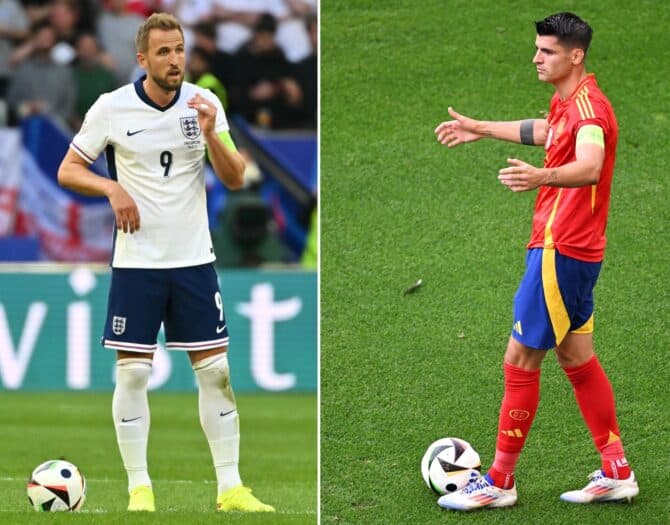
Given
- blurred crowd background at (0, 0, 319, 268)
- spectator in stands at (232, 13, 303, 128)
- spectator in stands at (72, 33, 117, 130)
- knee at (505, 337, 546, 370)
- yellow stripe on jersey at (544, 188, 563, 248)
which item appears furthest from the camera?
spectator in stands at (232, 13, 303, 128)

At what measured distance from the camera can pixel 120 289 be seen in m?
6.09

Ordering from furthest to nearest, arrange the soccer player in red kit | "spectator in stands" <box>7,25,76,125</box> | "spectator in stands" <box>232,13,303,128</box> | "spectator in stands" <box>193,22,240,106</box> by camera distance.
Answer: "spectator in stands" <box>232,13,303,128</box>
"spectator in stands" <box>193,22,240,106</box>
"spectator in stands" <box>7,25,76,125</box>
the soccer player in red kit

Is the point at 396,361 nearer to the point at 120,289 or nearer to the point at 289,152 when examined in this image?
the point at 120,289

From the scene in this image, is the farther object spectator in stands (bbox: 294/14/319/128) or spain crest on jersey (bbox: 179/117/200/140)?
spectator in stands (bbox: 294/14/319/128)

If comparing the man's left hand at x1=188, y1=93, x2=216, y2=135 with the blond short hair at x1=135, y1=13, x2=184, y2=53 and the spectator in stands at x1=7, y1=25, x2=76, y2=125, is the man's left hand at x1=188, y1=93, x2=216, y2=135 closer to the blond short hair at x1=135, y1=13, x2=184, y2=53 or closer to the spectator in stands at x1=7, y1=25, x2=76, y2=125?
the blond short hair at x1=135, y1=13, x2=184, y2=53

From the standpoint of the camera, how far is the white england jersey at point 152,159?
19.7 ft

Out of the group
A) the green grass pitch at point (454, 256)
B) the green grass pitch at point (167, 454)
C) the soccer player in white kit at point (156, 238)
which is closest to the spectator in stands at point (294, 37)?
the green grass pitch at point (167, 454)

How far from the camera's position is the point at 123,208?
19.4 feet

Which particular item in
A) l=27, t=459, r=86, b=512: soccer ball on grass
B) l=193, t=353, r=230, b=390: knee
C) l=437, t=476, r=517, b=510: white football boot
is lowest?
l=27, t=459, r=86, b=512: soccer ball on grass

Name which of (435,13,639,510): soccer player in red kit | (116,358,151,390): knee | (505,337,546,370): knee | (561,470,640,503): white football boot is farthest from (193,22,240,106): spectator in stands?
(561,470,640,503): white football boot

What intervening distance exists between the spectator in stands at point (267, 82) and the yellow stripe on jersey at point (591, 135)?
9350 mm

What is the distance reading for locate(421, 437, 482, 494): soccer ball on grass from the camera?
19.4 feet

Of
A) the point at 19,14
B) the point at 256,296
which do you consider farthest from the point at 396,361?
the point at 19,14

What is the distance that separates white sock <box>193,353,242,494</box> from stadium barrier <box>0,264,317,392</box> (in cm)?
610
